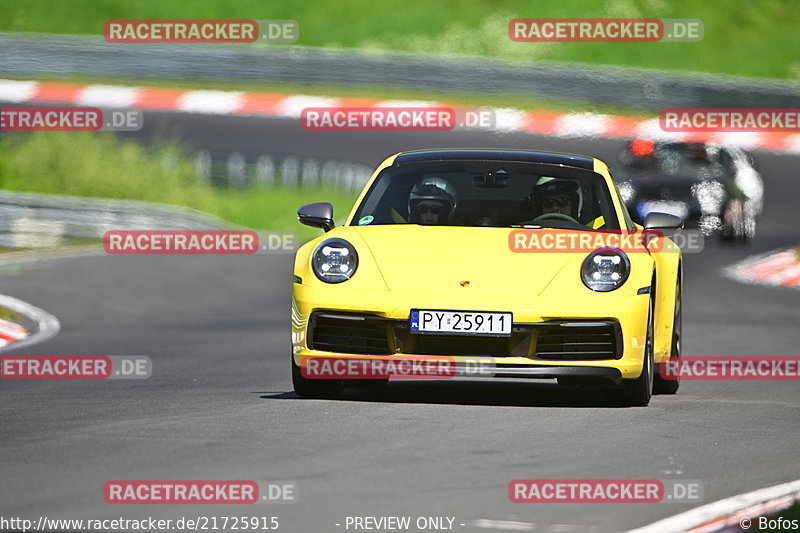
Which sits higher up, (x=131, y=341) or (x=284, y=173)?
(x=284, y=173)

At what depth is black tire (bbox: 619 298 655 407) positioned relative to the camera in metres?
8.59

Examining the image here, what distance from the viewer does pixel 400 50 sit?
1388 inches

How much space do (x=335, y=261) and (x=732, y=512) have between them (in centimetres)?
307

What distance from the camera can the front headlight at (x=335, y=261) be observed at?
8398mm

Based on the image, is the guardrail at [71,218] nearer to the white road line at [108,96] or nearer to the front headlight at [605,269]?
the white road line at [108,96]

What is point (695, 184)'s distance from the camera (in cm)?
2094

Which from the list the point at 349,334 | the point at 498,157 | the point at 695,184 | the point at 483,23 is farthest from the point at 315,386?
the point at 483,23

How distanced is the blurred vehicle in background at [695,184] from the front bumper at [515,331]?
1232cm

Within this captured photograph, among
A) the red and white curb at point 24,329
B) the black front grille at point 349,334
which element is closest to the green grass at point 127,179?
the red and white curb at point 24,329

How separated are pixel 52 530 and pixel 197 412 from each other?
2.88 m

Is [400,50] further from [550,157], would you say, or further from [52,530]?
[52,530]

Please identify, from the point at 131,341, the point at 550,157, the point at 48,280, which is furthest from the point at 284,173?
the point at 550,157

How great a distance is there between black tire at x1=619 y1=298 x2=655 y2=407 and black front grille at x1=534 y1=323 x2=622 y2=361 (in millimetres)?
299

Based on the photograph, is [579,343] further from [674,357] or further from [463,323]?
[674,357]
